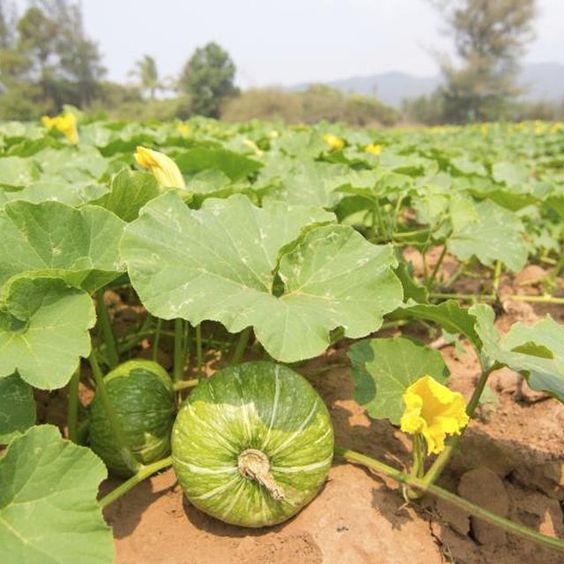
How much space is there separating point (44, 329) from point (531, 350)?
1171mm

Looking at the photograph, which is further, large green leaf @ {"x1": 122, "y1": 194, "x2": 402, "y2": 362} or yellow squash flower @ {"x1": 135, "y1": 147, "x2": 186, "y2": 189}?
yellow squash flower @ {"x1": 135, "y1": 147, "x2": 186, "y2": 189}

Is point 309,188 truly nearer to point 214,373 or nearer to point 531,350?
point 214,373

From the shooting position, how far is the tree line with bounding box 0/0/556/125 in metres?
36.8

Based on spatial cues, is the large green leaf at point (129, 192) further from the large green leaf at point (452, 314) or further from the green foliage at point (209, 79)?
the green foliage at point (209, 79)

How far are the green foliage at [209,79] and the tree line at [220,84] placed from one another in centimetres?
8

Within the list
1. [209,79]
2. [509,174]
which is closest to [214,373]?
[509,174]

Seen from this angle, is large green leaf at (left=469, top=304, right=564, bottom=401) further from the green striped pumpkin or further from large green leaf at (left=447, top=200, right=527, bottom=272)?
large green leaf at (left=447, top=200, right=527, bottom=272)

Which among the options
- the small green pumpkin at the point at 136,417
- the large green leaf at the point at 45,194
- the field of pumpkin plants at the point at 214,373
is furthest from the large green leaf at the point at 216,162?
the small green pumpkin at the point at 136,417

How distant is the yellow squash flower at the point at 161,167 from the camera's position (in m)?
2.18

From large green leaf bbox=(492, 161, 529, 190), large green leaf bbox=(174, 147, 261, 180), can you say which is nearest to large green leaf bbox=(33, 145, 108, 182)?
large green leaf bbox=(174, 147, 261, 180)

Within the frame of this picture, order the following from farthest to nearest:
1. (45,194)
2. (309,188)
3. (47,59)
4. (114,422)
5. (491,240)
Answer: (47,59) < (309,188) < (491,240) < (45,194) < (114,422)

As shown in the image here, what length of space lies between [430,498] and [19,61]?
140 ft

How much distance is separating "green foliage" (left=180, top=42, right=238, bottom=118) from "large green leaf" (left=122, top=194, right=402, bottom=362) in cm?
3967

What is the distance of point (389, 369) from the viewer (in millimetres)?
1772
